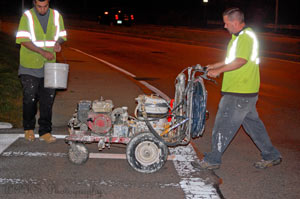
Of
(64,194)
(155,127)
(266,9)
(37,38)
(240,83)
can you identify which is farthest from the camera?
(266,9)

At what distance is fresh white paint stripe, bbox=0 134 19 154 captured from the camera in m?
6.51

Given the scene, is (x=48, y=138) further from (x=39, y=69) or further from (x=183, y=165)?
(x=183, y=165)

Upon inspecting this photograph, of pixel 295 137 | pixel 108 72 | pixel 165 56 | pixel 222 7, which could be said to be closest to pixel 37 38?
pixel 295 137

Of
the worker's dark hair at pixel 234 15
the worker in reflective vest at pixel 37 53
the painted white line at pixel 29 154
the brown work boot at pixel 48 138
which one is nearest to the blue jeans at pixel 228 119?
the worker's dark hair at pixel 234 15

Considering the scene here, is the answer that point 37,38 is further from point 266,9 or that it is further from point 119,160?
point 266,9

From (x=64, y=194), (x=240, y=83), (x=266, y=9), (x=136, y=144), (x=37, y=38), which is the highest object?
(x=266, y=9)

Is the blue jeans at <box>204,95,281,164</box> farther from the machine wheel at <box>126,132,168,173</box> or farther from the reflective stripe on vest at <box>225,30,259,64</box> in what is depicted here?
the machine wheel at <box>126,132,168,173</box>

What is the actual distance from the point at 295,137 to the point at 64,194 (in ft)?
14.6

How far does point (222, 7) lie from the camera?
199ft

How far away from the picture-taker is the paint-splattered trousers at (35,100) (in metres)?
6.59

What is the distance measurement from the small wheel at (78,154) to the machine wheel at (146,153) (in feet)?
2.03

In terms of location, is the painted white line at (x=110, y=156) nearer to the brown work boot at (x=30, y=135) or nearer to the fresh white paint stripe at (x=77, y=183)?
the fresh white paint stripe at (x=77, y=183)

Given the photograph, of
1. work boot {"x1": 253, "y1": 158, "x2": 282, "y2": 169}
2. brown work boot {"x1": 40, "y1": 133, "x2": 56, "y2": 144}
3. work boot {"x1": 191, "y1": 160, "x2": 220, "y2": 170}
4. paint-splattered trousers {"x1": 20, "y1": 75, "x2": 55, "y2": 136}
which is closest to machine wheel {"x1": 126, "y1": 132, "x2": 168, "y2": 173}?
work boot {"x1": 191, "y1": 160, "x2": 220, "y2": 170}

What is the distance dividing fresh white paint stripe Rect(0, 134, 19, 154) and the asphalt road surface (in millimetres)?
96
